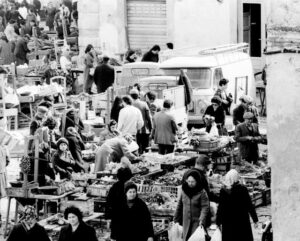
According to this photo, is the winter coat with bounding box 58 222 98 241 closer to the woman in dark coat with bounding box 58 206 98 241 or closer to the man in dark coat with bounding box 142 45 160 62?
the woman in dark coat with bounding box 58 206 98 241

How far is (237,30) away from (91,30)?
458cm

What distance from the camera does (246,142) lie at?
834 inches

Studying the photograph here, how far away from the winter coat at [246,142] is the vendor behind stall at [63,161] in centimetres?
294

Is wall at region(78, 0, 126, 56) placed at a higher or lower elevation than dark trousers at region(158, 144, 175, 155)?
higher

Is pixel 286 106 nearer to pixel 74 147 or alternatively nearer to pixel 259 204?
pixel 259 204

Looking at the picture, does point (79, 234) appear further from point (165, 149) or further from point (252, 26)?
point (252, 26)

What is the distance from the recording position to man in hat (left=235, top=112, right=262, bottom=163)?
69.2 ft

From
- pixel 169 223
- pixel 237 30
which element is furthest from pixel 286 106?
pixel 237 30

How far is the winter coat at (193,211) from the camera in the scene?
15664mm

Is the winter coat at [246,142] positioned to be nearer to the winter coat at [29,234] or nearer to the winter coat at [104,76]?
the winter coat at [29,234]

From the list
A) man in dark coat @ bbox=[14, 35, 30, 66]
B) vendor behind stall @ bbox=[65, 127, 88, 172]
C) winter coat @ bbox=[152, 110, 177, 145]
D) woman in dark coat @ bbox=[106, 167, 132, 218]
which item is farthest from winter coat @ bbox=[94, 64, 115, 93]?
woman in dark coat @ bbox=[106, 167, 132, 218]

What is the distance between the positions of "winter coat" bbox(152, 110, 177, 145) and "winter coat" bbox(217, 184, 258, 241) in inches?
249

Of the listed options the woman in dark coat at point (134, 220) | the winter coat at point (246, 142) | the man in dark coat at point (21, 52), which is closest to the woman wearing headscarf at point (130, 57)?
the man in dark coat at point (21, 52)

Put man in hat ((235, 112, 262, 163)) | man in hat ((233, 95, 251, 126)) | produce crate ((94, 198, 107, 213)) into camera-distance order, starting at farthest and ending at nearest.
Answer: man in hat ((233, 95, 251, 126)) < man in hat ((235, 112, 262, 163)) < produce crate ((94, 198, 107, 213))
